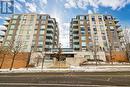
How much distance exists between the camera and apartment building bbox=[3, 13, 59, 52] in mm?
84750

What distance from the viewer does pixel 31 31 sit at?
88562 millimetres

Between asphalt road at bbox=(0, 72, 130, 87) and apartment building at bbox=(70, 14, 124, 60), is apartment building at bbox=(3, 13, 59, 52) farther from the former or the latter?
asphalt road at bbox=(0, 72, 130, 87)

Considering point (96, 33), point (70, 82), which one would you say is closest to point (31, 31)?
point (96, 33)

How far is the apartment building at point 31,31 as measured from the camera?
84750mm

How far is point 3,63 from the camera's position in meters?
53.5

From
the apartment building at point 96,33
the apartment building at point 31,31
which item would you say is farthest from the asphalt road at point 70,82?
the apartment building at point 31,31

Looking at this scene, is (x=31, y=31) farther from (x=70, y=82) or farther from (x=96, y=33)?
(x=70, y=82)

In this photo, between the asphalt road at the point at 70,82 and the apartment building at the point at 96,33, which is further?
the apartment building at the point at 96,33

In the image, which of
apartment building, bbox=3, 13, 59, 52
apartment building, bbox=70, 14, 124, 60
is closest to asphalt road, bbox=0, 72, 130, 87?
apartment building, bbox=70, 14, 124, 60

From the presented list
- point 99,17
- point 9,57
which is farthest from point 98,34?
A: point 9,57

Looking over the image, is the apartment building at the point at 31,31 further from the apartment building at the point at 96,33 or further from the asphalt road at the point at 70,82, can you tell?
the asphalt road at the point at 70,82

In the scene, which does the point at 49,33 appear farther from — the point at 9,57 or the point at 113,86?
the point at 113,86

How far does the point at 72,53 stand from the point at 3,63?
87.0 ft

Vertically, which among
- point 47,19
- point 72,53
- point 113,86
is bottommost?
point 113,86
